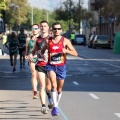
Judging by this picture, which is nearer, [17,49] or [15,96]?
[15,96]

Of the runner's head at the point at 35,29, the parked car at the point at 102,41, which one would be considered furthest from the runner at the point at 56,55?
the parked car at the point at 102,41

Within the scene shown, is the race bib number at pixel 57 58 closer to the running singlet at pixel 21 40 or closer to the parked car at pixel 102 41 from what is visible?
the running singlet at pixel 21 40

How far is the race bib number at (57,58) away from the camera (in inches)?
449

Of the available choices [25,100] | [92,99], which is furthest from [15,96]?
[92,99]

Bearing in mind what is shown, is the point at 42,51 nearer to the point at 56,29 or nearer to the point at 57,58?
the point at 57,58

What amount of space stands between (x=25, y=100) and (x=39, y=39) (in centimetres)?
280

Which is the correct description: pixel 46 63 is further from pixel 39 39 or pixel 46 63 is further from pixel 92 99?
pixel 92 99

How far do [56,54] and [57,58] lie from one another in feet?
0.29

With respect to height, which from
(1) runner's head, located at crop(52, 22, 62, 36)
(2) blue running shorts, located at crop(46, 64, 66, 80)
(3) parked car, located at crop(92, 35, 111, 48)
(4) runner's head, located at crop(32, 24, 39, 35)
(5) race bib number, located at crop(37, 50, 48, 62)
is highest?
(1) runner's head, located at crop(52, 22, 62, 36)

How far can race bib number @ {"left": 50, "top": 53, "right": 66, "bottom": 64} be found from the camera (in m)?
11.4

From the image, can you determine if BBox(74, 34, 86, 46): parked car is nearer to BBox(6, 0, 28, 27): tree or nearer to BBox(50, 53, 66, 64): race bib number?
BBox(6, 0, 28, 27): tree

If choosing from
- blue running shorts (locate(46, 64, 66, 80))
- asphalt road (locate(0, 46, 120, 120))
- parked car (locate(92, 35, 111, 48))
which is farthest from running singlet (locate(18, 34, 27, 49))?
parked car (locate(92, 35, 111, 48))

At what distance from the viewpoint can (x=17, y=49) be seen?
2617 cm

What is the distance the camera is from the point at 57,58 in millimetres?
11422
